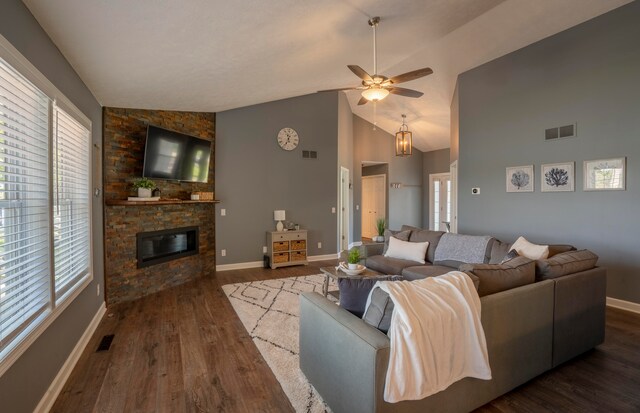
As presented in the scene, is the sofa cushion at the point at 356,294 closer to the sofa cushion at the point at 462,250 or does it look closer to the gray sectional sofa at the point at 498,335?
the gray sectional sofa at the point at 498,335

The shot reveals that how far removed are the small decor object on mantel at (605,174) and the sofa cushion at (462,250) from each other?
1.46 m

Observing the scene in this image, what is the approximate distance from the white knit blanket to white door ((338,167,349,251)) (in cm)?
556

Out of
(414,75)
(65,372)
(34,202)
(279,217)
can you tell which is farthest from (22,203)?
(279,217)

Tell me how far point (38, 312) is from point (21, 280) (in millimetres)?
299

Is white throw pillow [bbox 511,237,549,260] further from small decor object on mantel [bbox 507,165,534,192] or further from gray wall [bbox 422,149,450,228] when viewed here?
gray wall [bbox 422,149,450,228]

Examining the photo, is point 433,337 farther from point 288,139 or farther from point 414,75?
point 288,139

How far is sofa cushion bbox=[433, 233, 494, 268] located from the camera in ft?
12.2

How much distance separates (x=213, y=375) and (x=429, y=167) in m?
8.63

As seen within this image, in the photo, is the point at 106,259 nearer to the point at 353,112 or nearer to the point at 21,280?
the point at 21,280

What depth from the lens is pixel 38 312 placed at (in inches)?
76.7

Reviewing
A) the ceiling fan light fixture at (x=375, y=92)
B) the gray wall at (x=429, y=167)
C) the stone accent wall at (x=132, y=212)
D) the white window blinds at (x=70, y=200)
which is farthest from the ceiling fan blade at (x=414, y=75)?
the gray wall at (x=429, y=167)

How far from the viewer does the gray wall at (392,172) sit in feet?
27.9

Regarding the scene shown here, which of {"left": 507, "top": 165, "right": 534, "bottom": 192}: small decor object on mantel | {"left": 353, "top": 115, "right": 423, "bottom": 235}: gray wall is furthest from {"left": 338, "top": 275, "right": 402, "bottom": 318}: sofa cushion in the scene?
{"left": 353, "top": 115, "right": 423, "bottom": 235}: gray wall

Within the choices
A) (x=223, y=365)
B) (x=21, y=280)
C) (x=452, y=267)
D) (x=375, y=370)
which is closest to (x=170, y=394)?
(x=223, y=365)
